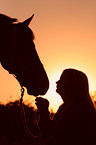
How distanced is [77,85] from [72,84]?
8 centimetres

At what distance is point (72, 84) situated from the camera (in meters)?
3.26

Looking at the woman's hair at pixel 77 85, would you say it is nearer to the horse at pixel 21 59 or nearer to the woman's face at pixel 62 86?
the woman's face at pixel 62 86

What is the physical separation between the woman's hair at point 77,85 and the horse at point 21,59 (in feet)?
1.49

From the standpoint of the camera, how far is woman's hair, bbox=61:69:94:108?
10.5 ft

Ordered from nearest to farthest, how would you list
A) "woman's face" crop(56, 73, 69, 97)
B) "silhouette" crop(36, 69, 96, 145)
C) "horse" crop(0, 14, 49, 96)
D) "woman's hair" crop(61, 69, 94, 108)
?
"silhouette" crop(36, 69, 96, 145) → "woman's hair" crop(61, 69, 94, 108) → "woman's face" crop(56, 73, 69, 97) → "horse" crop(0, 14, 49, 96)

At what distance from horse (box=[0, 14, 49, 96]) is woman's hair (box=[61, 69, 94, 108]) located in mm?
453

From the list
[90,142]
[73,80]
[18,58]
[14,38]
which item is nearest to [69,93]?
[73,80]

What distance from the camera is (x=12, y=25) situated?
12.3ft

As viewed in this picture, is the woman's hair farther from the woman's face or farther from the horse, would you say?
the horse

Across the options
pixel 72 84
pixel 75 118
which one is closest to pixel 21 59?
pixel 72 84

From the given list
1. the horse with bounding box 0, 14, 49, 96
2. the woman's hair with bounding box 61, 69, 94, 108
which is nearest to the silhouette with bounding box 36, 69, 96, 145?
the woman's hair with bounding box 61, 69, 94, 108

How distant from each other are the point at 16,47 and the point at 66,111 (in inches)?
52.1

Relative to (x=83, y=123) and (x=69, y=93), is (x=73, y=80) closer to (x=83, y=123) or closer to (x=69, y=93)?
(x=69, y=93)

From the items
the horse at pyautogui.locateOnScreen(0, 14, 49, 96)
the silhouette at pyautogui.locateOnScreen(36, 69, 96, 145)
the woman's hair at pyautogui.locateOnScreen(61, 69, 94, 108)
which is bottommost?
the silhouette at pyautogui.locateOnScreen(36, 69, 96, 145)
